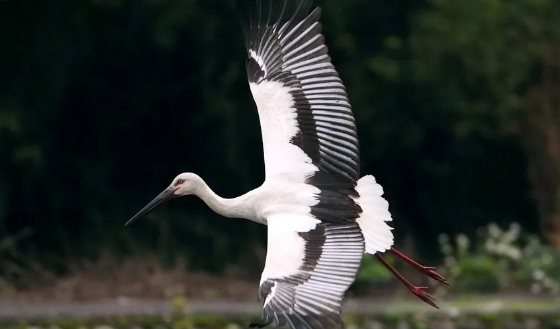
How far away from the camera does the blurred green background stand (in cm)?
1661

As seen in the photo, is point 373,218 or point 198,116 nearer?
point 373,218

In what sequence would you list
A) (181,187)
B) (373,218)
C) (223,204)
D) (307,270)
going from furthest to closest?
1. (181,187)
2. (223,204)
3. (373,218)
4. (307,270)

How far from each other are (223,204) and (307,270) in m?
1.39

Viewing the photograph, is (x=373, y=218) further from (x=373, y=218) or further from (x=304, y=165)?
(x=304, y=165)

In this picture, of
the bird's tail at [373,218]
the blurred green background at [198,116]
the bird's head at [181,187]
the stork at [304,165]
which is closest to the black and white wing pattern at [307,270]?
the stork at [304,165]

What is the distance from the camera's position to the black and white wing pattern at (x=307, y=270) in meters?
7.43

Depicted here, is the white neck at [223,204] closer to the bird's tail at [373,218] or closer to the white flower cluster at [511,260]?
the bird's tail at [373,218]

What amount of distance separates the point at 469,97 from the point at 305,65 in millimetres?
9173

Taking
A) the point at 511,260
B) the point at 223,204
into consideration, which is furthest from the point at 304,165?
the point at 511,260

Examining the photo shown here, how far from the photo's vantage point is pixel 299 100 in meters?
8.88

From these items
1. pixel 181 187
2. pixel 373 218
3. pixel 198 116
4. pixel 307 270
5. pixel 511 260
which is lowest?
pixel 307 270

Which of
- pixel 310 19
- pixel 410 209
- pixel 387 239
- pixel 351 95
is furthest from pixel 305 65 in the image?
pixel 410 209

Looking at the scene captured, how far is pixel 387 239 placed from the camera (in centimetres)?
866

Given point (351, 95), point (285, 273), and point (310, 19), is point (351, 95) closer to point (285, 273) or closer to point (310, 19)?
point (310, 19)
